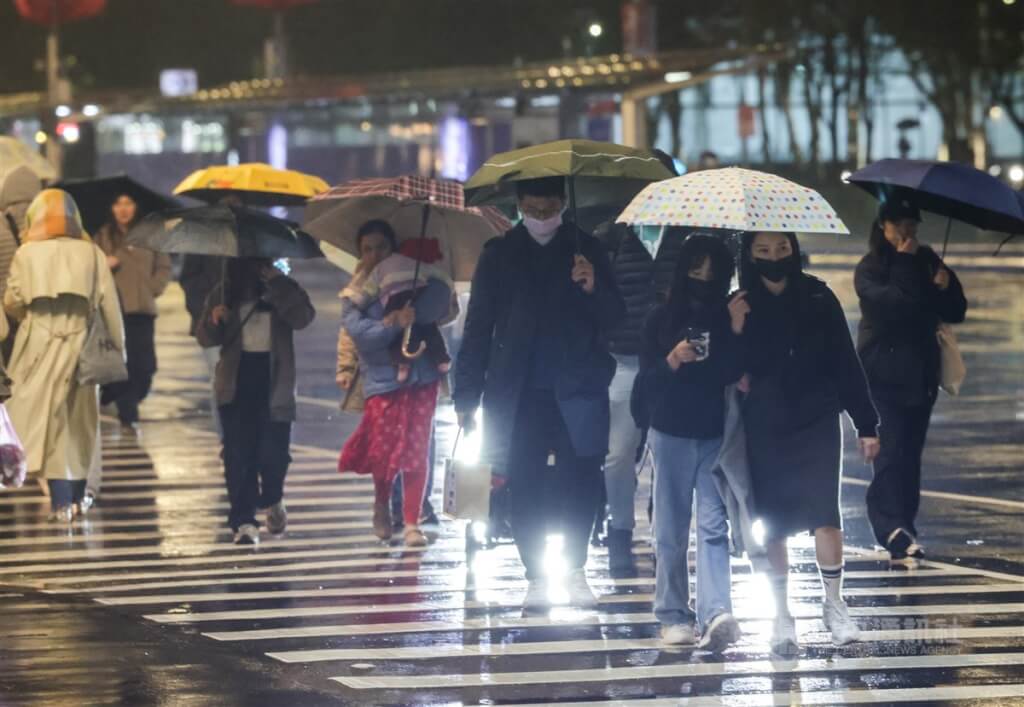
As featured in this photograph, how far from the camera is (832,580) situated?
9.14m

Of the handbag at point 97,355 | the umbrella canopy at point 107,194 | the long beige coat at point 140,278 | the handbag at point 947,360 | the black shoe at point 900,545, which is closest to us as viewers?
the black shoe at point 900,545

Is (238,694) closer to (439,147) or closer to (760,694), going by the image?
(760,694)

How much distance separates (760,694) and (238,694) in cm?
189

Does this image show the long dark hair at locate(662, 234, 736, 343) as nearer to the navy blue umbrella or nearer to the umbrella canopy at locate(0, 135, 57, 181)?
the navy blue umbrella

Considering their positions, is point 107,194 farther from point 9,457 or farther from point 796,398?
point 796,398

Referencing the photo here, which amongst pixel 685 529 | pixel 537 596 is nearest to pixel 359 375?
pixel 537 596

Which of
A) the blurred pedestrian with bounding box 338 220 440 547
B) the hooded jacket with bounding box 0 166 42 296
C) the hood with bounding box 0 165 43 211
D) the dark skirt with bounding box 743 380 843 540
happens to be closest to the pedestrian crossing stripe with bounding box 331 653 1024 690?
the dark skirt with bounding box 743 380 843 540

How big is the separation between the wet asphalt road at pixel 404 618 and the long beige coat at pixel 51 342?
19.7 inches

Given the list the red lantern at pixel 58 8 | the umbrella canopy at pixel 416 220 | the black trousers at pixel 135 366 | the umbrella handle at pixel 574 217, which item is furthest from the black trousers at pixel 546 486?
the red lantern at pixel 58 8

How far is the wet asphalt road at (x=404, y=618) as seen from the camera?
27.3ft

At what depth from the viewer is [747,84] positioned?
9494 cm

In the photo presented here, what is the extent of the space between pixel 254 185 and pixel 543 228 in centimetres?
432

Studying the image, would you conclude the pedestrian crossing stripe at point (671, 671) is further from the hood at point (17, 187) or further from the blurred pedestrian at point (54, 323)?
the hood at point (17, 187)

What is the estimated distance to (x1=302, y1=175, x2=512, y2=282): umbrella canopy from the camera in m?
12.3
